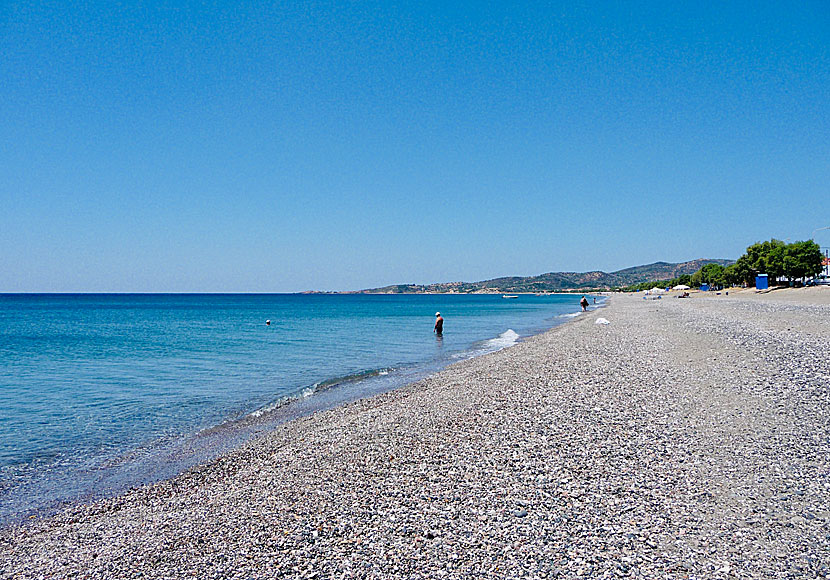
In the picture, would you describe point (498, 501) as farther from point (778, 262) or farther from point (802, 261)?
point (778, 262)

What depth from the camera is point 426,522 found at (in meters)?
6.14

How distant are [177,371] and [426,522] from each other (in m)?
20.6

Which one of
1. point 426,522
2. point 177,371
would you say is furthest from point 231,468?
point 177,371

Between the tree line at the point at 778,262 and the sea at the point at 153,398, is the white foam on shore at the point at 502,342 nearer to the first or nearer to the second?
the sea at the point at 153,398

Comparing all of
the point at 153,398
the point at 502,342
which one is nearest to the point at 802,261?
the point at 502,342

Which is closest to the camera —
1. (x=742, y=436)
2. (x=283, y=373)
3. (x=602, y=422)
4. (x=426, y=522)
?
(x=426, y=522)

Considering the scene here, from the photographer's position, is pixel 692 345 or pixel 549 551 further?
pixel 692 345

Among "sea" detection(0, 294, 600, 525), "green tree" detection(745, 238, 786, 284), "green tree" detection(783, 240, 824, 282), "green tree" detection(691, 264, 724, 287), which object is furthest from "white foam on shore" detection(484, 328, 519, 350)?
"green tree" detection(691, 264, 724, 287)

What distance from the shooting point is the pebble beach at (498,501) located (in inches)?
209

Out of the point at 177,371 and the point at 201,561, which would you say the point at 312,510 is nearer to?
the point at 201,561

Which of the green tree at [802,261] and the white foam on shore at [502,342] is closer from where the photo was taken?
the white foam on shore at [502,342]

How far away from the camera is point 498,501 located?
21.6 feet

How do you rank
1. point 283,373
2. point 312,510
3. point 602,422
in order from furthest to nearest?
point 283,373
point 602,422
point 312,510

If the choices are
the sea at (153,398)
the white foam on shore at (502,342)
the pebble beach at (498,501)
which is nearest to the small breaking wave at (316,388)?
the sea at (153,398)
